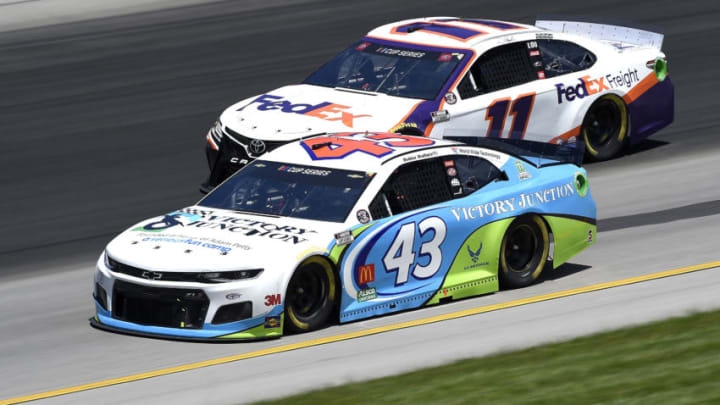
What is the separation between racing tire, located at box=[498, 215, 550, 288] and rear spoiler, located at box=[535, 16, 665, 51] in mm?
5990

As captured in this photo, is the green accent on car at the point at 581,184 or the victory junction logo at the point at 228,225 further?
the green accent on car at the point at 581,184

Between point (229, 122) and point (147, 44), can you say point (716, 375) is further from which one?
point (147, 44)

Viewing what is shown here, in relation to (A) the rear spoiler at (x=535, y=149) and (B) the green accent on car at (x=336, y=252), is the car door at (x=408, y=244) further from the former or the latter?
(A) the rear spoiler at (x=535, y=149)

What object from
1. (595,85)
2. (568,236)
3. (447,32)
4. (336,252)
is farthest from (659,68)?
(336,252)

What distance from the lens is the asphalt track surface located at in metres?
9.64

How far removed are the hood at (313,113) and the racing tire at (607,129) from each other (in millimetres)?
2739

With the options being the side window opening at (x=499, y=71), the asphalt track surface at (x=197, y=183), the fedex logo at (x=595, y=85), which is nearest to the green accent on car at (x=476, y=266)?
the asphalt track surface at (x=197, y=183)

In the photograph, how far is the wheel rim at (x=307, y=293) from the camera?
10000 mm

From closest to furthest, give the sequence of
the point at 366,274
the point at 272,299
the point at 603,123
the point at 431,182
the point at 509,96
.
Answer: the point at 272,299, the point at 366,274, the point at 431,182, the point at 509,96, the point at 603,123

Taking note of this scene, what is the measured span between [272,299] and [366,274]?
951 millimetres

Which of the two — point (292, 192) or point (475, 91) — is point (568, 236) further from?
point (475, 91)

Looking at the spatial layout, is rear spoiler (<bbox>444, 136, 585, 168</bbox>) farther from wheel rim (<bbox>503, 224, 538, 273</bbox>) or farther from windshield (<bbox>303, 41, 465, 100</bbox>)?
windshield (<bbox>303, 41, 465, 100</bbox>)

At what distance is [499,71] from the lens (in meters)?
15.5

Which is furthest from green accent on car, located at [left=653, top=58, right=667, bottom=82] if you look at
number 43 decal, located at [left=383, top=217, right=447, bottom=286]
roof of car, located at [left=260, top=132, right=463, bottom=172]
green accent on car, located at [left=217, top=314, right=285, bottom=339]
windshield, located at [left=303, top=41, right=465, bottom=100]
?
green accent on car, located at [left=217, top=314, right=285, bottom=339]
